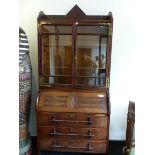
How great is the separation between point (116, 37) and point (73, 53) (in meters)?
0.67

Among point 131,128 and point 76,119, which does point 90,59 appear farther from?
point 131,128

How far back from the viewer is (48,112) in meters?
2.27

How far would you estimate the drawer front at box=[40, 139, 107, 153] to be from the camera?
7.50ft

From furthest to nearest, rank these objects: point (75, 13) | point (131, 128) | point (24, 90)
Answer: point (75, 13) < point (24, 90) < point (131, 128)

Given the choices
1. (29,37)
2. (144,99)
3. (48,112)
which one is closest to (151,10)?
(144,99)

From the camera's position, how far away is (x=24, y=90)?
7.34ft

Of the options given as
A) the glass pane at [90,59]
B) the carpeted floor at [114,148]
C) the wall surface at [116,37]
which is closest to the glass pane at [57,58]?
the glass pane at [90,59]

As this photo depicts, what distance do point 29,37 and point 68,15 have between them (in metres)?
0.59

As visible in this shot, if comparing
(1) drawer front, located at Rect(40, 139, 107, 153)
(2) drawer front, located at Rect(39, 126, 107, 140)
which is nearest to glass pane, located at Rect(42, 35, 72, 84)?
(2) drawer front, located at Rect(39, 126, 107, 140)

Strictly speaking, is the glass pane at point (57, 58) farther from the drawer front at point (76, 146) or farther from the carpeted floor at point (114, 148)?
the carpeted floor at point (114, 148)

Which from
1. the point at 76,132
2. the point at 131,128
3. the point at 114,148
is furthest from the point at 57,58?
the point at 114,148

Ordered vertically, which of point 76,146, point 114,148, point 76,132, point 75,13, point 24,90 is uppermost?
point 75,13

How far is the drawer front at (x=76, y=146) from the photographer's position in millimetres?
2285
